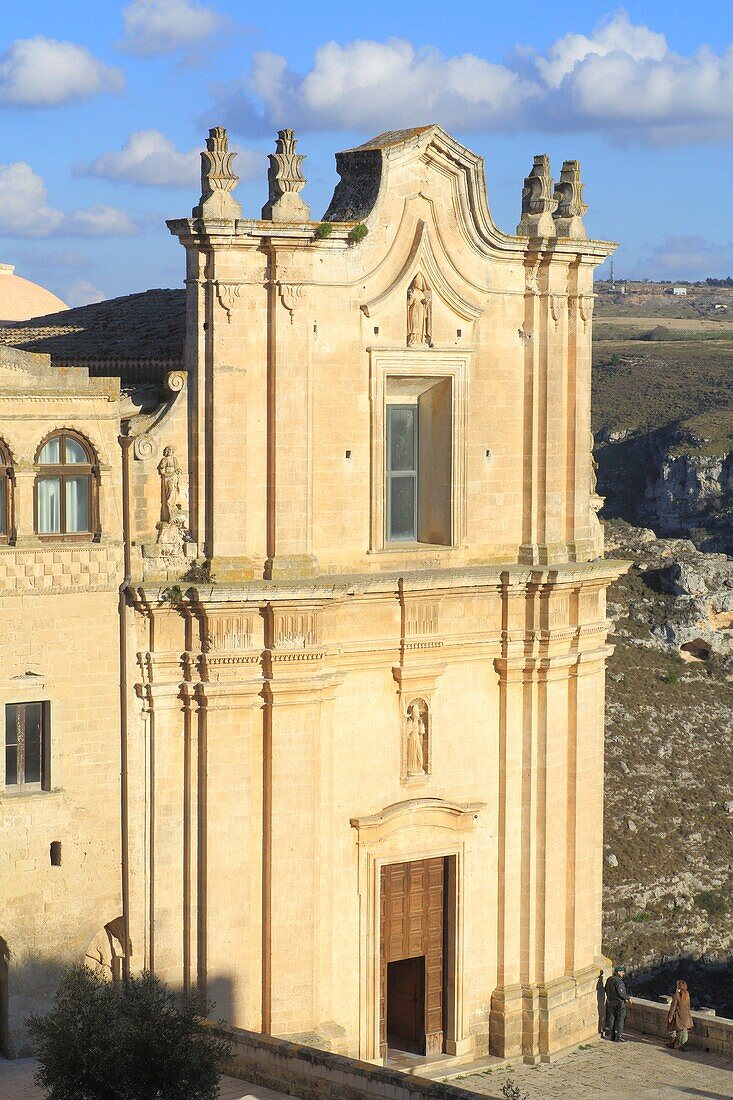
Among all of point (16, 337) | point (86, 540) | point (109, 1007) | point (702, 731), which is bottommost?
point (702, 731)

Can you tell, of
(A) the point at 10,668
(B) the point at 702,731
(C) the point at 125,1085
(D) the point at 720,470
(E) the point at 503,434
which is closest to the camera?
(C) the point at 125,1085

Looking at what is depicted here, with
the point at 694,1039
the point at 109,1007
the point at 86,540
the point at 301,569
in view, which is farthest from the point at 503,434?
the point at 109,1007

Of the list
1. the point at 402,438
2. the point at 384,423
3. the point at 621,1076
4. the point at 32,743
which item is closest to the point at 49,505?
the point at 32,743

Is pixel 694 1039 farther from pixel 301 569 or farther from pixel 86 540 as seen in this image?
pixel 86 540

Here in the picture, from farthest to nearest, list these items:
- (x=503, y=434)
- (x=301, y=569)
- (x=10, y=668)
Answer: (x=503, y=434) < (x=301, y=569) < (x=10, y=668)

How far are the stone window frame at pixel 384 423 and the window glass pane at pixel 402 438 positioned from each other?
1.63 feet

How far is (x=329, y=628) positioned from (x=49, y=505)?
366 cm

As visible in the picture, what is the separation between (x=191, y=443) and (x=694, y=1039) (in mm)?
10135

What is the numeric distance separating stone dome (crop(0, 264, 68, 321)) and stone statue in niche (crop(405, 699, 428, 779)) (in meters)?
11.7

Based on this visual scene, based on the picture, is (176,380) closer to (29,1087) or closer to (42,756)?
(42,756)

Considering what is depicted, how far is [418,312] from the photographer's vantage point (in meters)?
21.6

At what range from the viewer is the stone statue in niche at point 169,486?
2022 centimetres

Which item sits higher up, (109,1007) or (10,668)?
(10,668)

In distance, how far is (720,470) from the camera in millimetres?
77250
